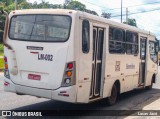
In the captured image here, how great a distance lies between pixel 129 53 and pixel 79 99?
4.66 m

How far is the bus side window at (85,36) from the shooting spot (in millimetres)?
9049

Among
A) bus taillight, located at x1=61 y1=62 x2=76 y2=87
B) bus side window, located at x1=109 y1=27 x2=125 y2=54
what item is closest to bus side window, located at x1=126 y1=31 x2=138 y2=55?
bus side window, located at x1=109 y1=27 x2=125 y2=54

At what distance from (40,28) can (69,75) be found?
1622mm

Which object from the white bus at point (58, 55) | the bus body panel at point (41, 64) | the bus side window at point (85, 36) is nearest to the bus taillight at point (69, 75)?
the white bus at point (58, 55)

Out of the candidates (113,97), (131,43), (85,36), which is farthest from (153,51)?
(85,36)

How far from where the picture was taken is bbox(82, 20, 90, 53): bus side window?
9.05m

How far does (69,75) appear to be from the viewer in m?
8.57

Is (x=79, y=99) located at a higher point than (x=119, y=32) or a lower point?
lower

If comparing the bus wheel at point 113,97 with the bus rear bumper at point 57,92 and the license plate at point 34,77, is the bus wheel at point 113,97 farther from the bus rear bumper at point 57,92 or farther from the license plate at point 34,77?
the license plate at point 34,77

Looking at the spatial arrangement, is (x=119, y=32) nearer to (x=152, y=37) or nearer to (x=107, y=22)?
(x=107, y=22)

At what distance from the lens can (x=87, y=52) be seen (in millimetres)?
Result: 9258

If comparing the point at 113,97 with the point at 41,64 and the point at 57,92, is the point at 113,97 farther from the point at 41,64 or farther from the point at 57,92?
the point at 41,64

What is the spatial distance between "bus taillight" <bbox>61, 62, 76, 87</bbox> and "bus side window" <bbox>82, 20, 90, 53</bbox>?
69cm

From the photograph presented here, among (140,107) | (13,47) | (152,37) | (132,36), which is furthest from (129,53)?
(13,47)
